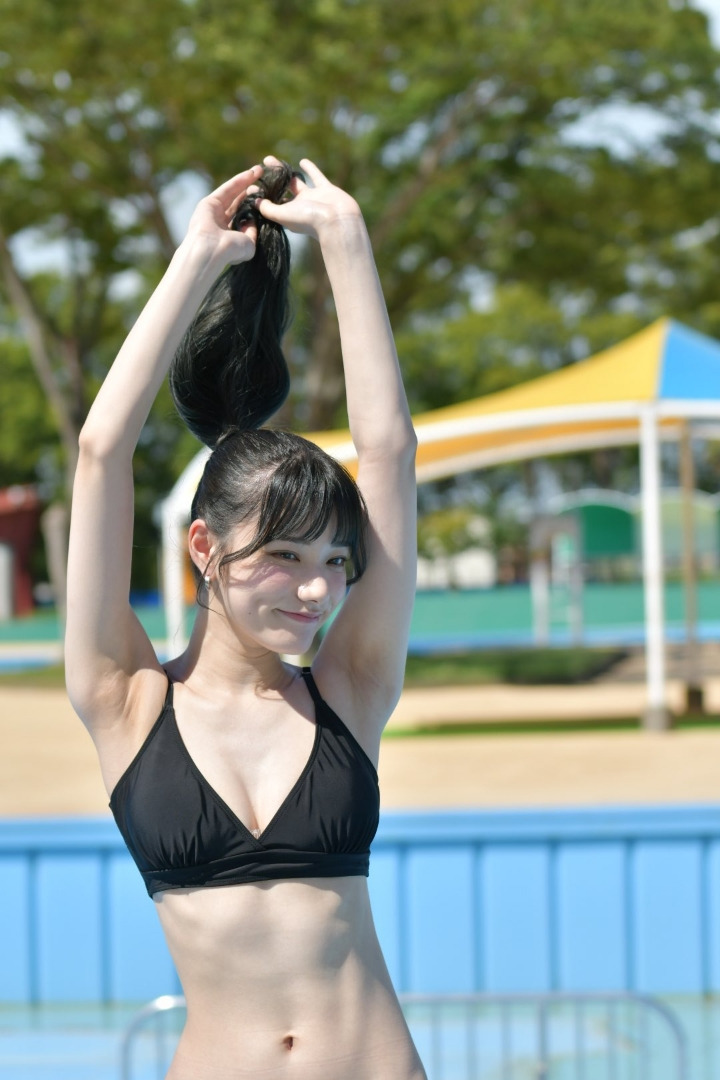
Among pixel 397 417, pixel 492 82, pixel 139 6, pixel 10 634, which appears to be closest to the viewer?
pixel 397 417

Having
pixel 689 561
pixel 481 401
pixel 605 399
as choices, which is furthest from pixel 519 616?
pixel 605 399

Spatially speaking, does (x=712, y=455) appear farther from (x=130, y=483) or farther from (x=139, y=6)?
(x=130, y=483)

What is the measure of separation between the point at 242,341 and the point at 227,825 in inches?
21.0

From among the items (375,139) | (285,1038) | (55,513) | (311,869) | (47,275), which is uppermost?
(47,275)

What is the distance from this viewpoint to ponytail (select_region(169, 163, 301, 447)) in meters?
1.59

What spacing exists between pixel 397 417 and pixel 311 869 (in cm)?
48

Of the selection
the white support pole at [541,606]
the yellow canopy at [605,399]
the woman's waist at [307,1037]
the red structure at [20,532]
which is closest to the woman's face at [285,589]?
the woman's waist at [307,1037]

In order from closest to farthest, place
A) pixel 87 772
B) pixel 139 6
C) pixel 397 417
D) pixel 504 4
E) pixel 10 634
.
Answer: pixel 397 417
pixel 87 772
pixel 139 6
pixel 504 4
pixel 10 634

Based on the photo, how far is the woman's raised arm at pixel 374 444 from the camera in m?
1.51

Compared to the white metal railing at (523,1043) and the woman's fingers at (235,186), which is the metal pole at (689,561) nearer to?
the white metal railing at (523,1043)

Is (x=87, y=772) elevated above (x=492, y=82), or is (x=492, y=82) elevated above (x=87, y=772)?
(x=492, y=82)

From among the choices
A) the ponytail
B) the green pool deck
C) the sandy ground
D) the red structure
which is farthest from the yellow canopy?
the red structure

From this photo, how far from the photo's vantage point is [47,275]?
34938 mm

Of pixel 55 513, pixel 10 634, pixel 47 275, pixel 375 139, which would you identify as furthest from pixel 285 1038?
pixel 47 275
